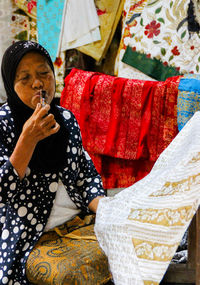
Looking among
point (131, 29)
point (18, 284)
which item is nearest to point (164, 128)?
point (131, 29)

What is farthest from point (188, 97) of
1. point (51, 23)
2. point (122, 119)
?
point (51, 23)

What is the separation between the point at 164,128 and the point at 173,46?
39cm

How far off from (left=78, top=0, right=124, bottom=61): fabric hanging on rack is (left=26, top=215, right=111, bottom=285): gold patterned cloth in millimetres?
1128

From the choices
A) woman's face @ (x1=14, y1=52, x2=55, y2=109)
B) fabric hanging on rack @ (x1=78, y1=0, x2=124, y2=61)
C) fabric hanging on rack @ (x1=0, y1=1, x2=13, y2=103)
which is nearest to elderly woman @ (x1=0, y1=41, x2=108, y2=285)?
woman's face @ (x1=14, y1=52, x2=55, y2=109)

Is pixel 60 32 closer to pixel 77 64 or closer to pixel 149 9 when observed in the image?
pixel 77 64

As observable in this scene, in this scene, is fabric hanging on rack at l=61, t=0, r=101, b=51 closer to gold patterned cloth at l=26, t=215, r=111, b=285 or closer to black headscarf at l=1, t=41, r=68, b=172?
black headscarf at l=1, t=41, r=68, b=172

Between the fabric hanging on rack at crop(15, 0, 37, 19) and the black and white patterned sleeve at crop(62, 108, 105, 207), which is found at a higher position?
the fabric hanging on rack at crop(15, 0, 37, 19)

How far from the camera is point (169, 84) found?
5.55 feet

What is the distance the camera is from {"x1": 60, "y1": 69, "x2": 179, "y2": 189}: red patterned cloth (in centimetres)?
175

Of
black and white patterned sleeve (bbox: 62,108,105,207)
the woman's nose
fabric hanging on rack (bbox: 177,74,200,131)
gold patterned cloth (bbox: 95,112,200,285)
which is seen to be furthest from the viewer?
fabric hanging on rack (bbox: 177,74,200,131)

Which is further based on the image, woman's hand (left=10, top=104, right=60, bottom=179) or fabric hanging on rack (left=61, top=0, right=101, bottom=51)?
fabric hanging on rack (left=61, top=0, right=101, bottom=51)

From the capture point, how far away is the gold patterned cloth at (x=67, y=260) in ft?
3.44

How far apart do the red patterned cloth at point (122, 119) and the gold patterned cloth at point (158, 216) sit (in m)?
0.86

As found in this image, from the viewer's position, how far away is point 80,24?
80.8 inches
